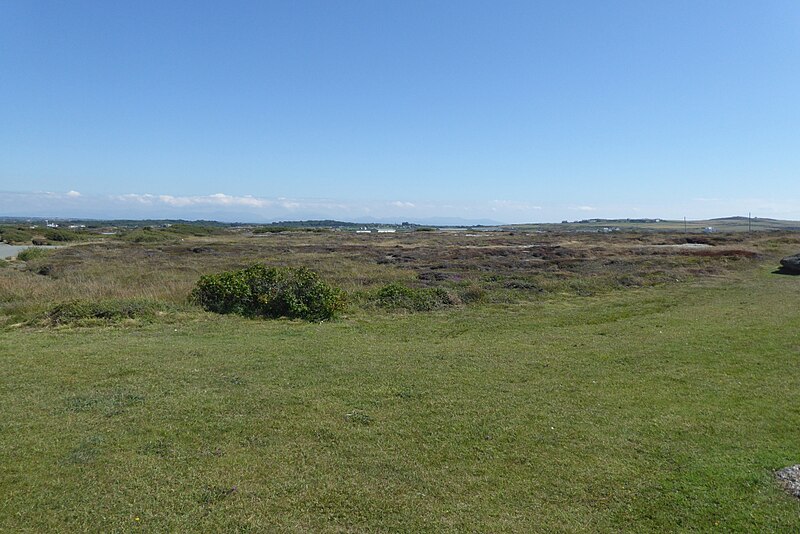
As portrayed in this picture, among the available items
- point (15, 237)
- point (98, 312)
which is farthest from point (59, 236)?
point (98, 312)

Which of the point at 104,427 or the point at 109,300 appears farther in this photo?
the point at 109,300

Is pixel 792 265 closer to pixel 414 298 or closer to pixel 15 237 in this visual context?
pixel 414 298

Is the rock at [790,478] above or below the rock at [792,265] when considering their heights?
below

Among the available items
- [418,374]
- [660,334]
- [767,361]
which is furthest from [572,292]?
[418,374]

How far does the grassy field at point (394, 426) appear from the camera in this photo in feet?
13.9

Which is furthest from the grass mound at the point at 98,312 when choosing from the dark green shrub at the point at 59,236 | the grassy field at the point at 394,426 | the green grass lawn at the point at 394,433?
the dark green shrub at the point at 59,236

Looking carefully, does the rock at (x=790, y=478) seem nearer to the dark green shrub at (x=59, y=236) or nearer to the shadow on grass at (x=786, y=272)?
the shadow on grass at (x=786, y=272)

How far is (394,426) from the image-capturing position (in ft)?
19.6

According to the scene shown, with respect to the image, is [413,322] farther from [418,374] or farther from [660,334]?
[660,334]

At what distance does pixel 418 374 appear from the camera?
8.26 meters

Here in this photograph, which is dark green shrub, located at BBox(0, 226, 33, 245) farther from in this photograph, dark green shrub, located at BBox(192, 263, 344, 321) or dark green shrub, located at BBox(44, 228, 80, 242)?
dark green shrub, located at BBox(192, 263, 344, 321)

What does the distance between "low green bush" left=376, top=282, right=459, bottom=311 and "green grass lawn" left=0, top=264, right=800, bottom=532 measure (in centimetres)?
454

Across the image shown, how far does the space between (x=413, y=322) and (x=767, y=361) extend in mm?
8133

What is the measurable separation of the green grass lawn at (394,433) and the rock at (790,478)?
0.09 metres
